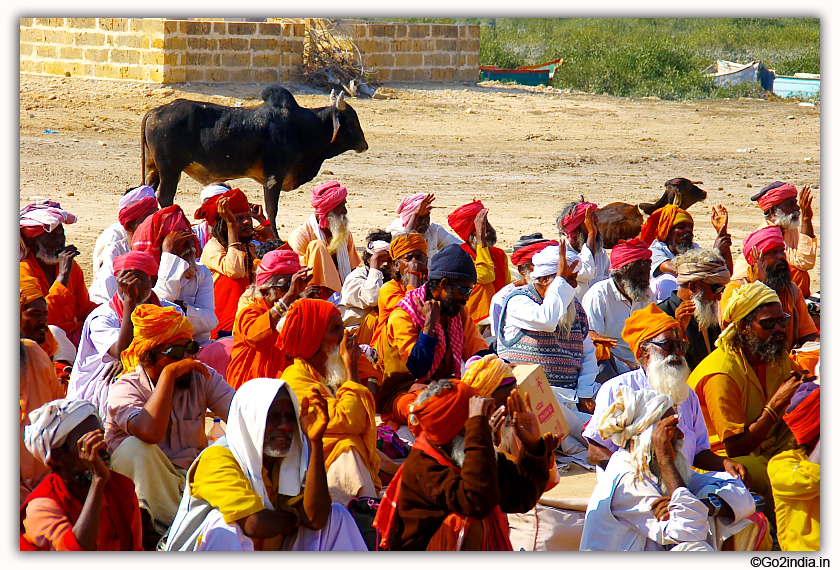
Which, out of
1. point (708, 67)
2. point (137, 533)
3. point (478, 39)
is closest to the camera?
point (137, 533)

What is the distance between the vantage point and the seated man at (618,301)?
6441mm

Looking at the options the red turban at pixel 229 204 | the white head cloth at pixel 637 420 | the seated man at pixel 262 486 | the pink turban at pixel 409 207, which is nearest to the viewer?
the seated man at pixel 262 486

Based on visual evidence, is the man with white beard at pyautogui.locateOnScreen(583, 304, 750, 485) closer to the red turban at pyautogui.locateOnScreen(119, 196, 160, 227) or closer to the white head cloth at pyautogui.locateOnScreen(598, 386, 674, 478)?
the white head cloth at pyautogui.locateOnScreen(598, 386, 674, 478)

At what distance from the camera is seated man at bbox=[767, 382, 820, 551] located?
4.23 meters

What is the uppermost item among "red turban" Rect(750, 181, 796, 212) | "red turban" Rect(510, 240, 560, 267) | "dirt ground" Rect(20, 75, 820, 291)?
"red turban" Rect(750, 181, 796, 212)

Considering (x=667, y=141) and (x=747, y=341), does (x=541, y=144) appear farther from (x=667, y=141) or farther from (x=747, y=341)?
(x=747, y=341)

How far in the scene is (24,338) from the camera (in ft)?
15.7

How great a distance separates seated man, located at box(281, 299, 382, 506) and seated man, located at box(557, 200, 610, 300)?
3.09 metres

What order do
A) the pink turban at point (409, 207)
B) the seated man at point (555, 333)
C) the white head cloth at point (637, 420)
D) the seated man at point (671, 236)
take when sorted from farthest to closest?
the pink turban at point (409, 207) → the seated man at point (671, 236) → the seated man at point (555, 333) → the white head cloth at point (637, 420)

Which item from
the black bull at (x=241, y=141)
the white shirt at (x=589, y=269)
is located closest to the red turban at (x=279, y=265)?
the white shirt at (x=589, y=269)

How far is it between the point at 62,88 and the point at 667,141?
37.9 feet

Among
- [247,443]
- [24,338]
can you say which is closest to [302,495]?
[247,443]

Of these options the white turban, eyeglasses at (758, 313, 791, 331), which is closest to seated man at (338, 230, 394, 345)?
eyeglasses at (758, 313, 791, 331)

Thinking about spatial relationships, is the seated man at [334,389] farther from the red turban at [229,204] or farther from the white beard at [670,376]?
the red turban at [229,204]
